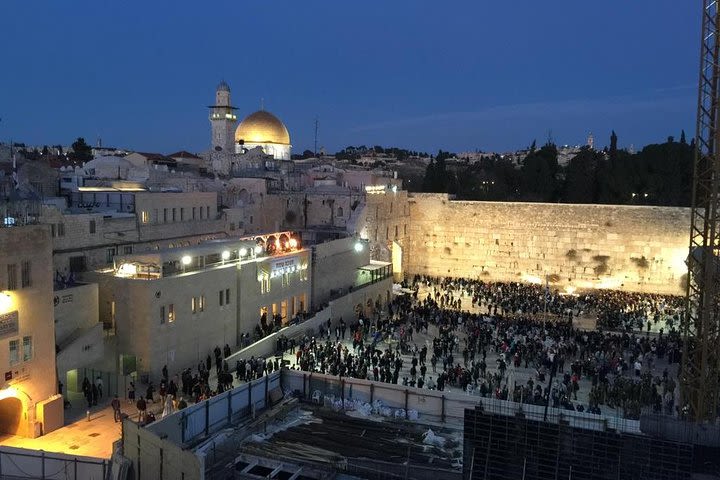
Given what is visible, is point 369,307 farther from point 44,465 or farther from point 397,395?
point 44,465

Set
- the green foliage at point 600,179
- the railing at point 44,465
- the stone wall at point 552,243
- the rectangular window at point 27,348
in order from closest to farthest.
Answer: the railing at point 44,465 < the rectangular window at point 27,348 < the stone wall at point 552,243 < the green foliage at point 600,179

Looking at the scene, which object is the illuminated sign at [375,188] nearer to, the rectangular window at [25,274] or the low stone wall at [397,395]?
the rectangular window at [25,274]

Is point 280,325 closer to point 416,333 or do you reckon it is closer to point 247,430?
point 416,333

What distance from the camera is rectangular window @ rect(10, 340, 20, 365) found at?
1362 centimetres

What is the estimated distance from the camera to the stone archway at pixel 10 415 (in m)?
14.0

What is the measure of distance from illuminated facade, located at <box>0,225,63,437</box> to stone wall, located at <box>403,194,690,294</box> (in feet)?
85.2

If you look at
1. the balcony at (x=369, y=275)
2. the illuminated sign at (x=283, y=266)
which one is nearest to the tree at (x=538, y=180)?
the balcony at (x=369, y=275)

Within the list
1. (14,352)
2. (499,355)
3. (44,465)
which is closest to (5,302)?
(14,352)

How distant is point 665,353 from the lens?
21891 millimetres

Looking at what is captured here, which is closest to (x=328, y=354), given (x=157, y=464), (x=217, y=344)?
(x=217, y=344)

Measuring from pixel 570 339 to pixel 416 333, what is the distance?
5.39 meters

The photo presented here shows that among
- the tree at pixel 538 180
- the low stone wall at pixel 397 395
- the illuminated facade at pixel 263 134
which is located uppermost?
the illuminated facade at pixel 263 134

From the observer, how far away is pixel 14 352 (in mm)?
13688

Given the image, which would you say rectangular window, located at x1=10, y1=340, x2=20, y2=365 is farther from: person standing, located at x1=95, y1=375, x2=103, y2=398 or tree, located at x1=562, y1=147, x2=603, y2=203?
tree, located at x1=562, y1=147, x2=603, y2=203
